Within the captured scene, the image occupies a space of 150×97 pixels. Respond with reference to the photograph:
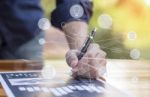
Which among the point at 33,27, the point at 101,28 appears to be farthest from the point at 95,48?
the point at 33,27

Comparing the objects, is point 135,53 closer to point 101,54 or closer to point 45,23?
point 101,54

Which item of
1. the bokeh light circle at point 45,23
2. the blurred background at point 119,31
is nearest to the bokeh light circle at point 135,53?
the blurred background at point 119,31

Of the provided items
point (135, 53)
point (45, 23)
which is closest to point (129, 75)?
point (135, 53)

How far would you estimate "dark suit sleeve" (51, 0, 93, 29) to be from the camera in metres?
0.43

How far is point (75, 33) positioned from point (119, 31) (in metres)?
0.06

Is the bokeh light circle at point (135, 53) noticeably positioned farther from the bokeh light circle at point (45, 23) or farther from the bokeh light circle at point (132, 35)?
the bokeh light circle at point (45, 23)

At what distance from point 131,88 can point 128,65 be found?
0.11 ft

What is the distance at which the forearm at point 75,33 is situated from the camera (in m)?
0.40

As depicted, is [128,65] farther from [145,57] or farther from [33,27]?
[33,27]

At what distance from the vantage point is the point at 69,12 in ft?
1.46

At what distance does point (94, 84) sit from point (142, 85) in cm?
5

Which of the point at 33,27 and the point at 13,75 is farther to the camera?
the point at 33,27

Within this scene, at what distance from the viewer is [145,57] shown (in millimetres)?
401

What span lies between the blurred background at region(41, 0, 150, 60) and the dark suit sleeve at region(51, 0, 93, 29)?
0.04 ft
